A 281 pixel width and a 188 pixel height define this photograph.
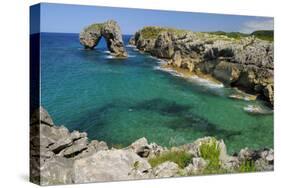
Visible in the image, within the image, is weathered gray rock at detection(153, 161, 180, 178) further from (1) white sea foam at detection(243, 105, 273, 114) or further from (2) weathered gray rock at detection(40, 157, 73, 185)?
(1) white sea foam at detection(243, 105, 273, 114)

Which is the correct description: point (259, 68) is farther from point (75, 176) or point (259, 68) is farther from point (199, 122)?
point (75, 176)

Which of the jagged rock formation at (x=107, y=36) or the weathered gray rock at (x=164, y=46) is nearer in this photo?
the jagged rock formation at (x=107, y=36)

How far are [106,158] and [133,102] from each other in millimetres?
998

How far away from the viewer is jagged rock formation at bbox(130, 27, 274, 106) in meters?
10.3

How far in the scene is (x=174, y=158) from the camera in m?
9.84

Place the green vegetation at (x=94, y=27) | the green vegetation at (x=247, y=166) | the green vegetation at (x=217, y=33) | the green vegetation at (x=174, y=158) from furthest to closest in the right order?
the green vegetation at (x=247, y=166)
the green vegetation at (x=217, y=33)
the green vegetation at (x=174, y=158)
the green vegetation at (x=94, y=27)

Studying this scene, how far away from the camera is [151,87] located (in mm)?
9820

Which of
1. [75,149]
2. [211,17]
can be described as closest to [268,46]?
[211,17]

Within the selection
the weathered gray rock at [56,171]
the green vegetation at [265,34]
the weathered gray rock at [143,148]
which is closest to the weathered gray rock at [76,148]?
the weathered gray rock at [56,171]

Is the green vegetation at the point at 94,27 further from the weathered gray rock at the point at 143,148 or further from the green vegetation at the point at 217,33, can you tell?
the weathered gray rock at the point at 143,148

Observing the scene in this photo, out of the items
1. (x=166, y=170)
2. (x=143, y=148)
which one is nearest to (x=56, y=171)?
(x=143, y=148)

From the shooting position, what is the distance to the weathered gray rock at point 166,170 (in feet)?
31.7

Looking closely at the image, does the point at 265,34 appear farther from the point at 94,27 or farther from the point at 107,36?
the point at 94,27

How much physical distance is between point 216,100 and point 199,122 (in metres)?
0.52
